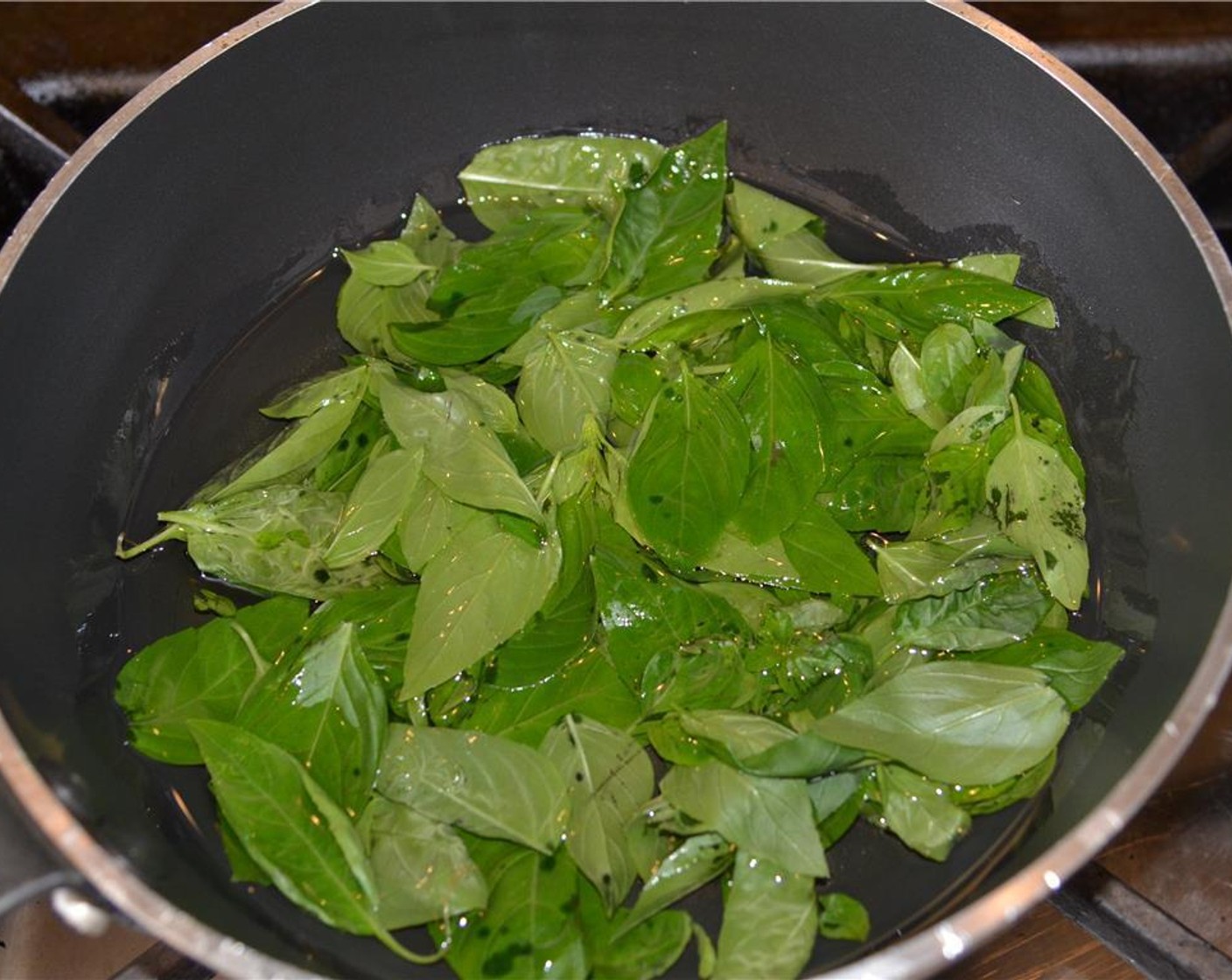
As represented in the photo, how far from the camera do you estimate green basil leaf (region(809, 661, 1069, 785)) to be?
34.5 inches

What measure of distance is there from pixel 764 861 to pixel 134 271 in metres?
0.75

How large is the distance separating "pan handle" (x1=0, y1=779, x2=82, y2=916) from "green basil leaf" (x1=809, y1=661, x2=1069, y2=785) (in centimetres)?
52

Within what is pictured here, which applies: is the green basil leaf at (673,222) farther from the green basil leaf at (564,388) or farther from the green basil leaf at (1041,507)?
the green basil leaf at (1041,507)

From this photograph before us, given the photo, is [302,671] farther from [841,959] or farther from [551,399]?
[841,959]

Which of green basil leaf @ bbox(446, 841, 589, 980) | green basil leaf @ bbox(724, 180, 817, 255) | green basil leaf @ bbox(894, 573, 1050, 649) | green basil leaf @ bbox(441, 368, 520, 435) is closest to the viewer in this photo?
green basil leaf @ bbox(446, 841, 589, 980)

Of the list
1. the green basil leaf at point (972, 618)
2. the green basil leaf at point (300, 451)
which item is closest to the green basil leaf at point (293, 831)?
the green basil leaf at point (300, 451)

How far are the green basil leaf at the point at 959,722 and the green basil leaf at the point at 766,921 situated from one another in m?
0.11

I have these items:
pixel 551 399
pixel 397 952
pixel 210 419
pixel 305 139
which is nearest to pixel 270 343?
pixel 210 419

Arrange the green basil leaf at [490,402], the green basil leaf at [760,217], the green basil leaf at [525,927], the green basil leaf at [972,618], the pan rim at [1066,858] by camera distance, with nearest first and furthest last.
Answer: the pan rim at [1066,858], the green basil leaf at [525,927], the green basil leaf at [972,618], the green basil leaf at [490,402], the green basil leaf at [760,217]

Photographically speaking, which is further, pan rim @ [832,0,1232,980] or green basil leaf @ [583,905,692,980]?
green basil leaf @ [583,905,692,980]

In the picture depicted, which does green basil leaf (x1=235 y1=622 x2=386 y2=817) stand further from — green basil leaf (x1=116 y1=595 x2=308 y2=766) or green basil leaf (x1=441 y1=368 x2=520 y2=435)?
green basil leaf (x1=441 y1=368 x2=520 y2=435)

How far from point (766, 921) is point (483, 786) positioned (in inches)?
9.0

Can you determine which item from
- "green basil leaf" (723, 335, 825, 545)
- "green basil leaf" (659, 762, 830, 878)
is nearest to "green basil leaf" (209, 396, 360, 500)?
"green basil leaf" (723, 335, 825, 545)

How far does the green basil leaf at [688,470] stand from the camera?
3.11 feet
